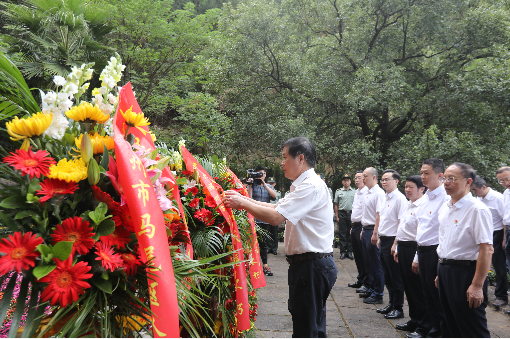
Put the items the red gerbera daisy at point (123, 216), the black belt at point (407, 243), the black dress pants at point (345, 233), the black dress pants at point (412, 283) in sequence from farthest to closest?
the black dress pants at point (345, 233) < the black belt at point (407, 243) < the black dress pants at point (412, 283) < the red gerbera daisy at point (123, 216)

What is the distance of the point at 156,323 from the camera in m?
1.12

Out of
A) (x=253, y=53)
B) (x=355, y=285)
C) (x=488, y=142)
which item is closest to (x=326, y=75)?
(x=253, y=53)

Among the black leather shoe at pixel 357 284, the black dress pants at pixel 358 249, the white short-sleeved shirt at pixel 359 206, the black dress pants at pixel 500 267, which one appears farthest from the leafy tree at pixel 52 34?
the black dress pants at pixel 500 267

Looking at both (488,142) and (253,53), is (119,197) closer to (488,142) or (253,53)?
(253,53)

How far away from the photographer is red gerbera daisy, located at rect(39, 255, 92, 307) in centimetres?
101

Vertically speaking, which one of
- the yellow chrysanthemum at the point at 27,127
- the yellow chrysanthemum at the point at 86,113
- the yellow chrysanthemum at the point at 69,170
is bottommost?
the yellow chrysanthemum at the point at 69,170

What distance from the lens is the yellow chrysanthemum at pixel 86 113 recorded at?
1.23 m

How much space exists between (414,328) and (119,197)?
4286mm

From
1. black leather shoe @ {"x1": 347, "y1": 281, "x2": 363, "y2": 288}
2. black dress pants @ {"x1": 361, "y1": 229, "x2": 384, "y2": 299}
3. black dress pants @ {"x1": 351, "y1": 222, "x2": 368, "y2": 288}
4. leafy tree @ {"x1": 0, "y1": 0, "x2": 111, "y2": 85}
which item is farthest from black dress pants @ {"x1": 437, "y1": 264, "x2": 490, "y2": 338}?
leafy tree @ {"x1": 0, "y1": 0, "x2": 111, "y2": 85}

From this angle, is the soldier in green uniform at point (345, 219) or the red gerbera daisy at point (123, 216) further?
the soldier in green uniform at point (345, 219)

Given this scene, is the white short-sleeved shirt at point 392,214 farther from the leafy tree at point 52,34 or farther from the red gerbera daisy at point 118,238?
the leafy tree at point 52,34

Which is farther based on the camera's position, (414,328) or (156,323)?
(414,328)

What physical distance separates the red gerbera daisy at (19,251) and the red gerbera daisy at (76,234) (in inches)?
2.4

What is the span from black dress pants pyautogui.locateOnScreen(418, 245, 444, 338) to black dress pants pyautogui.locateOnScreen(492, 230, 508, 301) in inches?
Result: 87.2
